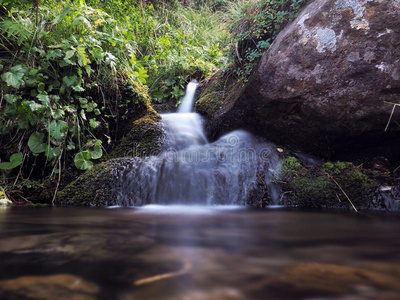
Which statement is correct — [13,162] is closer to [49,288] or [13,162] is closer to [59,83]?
[59,83]

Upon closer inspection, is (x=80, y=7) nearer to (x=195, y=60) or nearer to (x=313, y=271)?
(x=195, y=60)

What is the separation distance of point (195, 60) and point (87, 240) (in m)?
5.42

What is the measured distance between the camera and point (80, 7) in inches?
131

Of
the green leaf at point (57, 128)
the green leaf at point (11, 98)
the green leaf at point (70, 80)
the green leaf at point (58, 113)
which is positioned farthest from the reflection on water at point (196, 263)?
the green leaf at point (70, 80)

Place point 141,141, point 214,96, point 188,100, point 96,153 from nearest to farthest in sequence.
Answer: point 96,153
point 141,141
point 214,96
point 188,100

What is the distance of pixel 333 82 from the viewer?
2.94m

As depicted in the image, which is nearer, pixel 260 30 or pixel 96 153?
pixel 96 153

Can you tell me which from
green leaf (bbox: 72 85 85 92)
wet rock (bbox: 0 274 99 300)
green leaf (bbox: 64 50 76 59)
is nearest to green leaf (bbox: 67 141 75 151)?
green leaf (bbox: 72 85 85 92)

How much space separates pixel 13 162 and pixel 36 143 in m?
0.30

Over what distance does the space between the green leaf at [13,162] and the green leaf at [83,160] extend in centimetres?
52

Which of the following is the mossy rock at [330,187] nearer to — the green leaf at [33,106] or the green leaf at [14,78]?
the green leaf at [33,106]

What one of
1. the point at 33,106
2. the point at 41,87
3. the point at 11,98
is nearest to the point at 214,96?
the point at 41,87

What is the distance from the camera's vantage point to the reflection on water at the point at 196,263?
0.67 metres

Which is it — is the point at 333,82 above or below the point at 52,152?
above
